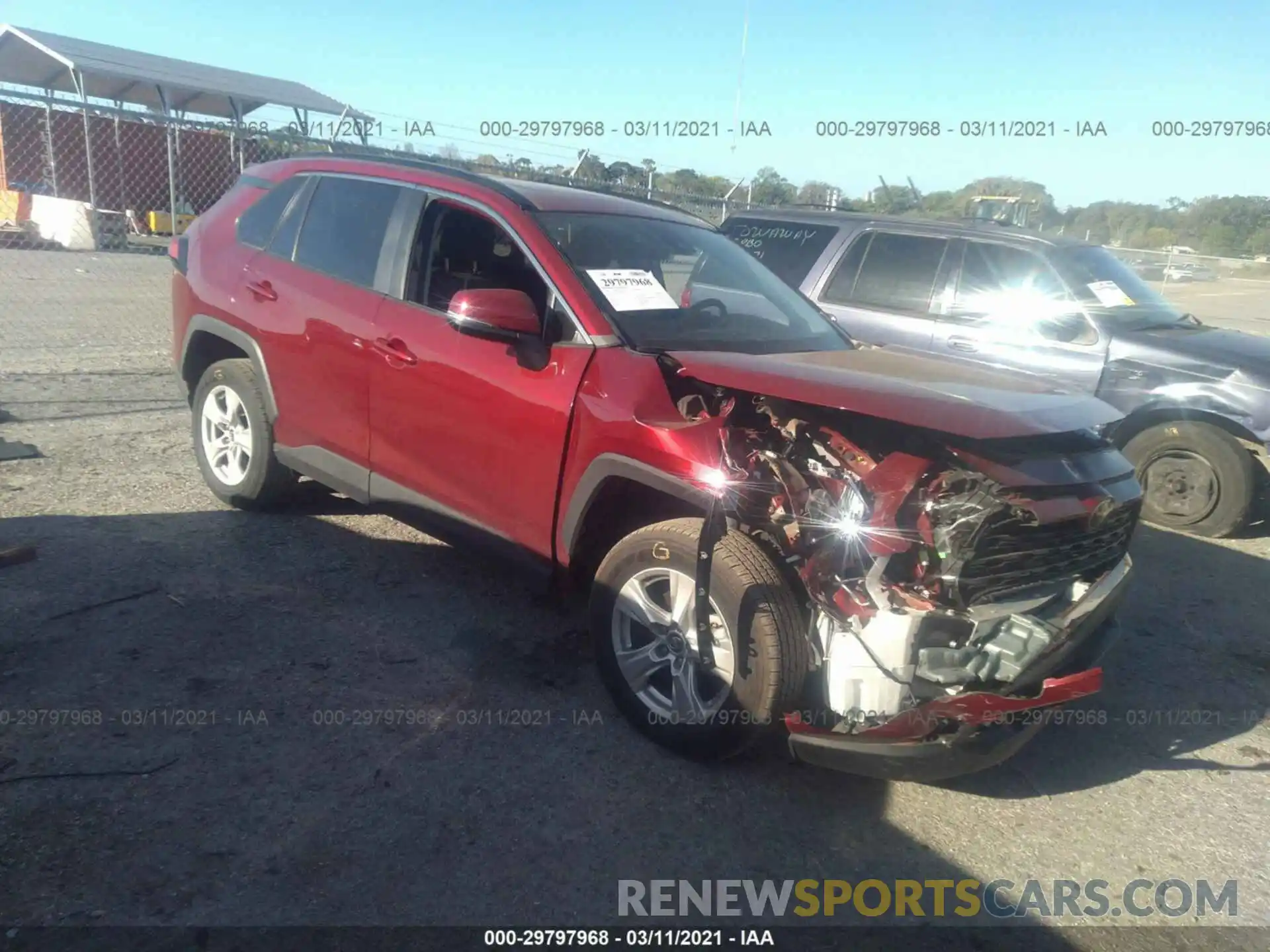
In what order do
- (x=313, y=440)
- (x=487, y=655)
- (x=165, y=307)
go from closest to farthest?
(x=487, y=655), (x=313, y=440), (x=165, y=307)

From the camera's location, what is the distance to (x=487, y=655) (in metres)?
4.00

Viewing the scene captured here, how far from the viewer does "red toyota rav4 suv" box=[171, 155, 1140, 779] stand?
2924 mm

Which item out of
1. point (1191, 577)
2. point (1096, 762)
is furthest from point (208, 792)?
point (1191, 577)

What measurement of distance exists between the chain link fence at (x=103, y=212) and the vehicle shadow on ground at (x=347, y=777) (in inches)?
101

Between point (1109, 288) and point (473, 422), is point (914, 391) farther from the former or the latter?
point (1109, 288)

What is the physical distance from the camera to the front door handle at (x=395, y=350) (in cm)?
406

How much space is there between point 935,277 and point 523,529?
4278 millimetres

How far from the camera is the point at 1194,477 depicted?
6.32 metres

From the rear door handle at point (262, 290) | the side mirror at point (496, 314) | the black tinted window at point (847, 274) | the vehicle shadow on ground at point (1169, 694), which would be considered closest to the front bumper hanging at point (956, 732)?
the vehicle shadow on ground at point (1169, 694)

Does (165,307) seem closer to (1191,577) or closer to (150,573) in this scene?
(150,573)

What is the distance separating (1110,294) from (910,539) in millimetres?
4660

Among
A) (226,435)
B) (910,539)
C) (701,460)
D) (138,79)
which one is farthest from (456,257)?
(138,79)

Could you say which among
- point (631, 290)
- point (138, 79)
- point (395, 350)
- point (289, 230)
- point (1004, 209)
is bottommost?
point (395, 350)

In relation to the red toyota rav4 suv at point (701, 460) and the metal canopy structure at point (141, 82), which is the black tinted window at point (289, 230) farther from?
the metal canopy structure at point (141, 82)
